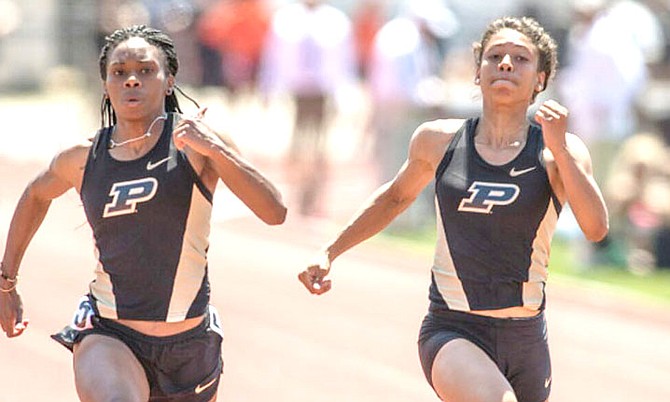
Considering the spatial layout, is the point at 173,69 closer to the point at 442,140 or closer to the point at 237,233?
the point at 442,140

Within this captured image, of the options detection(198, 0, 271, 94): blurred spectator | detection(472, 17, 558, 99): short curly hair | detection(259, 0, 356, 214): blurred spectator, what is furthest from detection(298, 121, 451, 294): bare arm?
detection(198, 0, 271, 94): blurred spectator

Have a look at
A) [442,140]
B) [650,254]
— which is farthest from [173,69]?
[650,254]

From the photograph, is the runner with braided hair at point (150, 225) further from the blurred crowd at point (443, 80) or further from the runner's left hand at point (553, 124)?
the blurred crowd at point (443, 80)

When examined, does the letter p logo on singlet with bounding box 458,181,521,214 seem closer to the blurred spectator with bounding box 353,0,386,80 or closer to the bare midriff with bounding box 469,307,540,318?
Answer: the bare midriff with bounding box 469,307,540,318

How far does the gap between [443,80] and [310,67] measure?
207 cm

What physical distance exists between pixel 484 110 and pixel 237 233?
9.57 m

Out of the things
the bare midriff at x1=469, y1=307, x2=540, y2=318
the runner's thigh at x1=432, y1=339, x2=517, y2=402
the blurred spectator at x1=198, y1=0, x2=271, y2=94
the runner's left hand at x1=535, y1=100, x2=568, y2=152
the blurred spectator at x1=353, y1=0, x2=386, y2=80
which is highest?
the runner's left hand at x1=535, y1=100, x2=568, y2=152

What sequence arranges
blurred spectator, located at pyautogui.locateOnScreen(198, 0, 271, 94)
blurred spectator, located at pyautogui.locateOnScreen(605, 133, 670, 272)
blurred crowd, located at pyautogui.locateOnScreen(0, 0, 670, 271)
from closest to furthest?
blurred spectator, located at pyautogui.locateOnScreen(605, 133, 670, 272) < blurred crowd, located at pyautogui.locateOnScreen(0, 0, 670, 271) < blurred spectator, located at pyautogui.locateOnScreen(198, 0, 271, 94)

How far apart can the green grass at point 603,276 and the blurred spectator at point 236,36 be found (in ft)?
27.0

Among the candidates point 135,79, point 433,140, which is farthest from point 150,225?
point 433,140

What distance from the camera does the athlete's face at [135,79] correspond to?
20.1 ft

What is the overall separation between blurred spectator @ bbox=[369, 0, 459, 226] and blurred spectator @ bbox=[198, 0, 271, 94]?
6.51 m

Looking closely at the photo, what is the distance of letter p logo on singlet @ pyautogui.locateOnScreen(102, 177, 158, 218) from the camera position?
6070 millimetres

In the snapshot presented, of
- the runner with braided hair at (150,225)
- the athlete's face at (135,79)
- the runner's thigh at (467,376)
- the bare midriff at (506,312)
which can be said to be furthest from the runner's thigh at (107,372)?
the bare midriff at (506,312)
